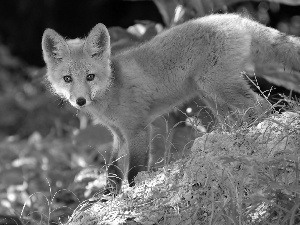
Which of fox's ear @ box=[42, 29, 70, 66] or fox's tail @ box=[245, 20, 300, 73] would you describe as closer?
fox's tail @ box=[245, 20, 300, 73]

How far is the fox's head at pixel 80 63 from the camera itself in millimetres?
4281

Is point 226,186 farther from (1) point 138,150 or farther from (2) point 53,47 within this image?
(2) point 53,47

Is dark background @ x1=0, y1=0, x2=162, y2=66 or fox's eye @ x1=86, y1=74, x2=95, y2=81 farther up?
fox's eye @ x1=86, y1=74, x2=95, y2=81

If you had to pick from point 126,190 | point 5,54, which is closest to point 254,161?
point 126,190

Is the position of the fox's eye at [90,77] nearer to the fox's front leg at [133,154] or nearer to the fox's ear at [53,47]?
the fox's ear at [53,47]

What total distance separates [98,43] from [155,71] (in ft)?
1.53

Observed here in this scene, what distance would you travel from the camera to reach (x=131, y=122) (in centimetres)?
430

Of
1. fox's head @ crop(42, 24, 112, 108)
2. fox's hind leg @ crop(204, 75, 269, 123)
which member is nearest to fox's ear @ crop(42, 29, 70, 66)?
fox's head @ crop(42, 24, 112, 108)

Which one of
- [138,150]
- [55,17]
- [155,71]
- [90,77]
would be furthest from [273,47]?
[55,17]

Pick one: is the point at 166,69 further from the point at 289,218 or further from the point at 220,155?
the point at 289,218

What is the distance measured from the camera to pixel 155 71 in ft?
14.6

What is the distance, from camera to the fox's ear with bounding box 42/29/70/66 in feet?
14.5

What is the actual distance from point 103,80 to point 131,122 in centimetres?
37

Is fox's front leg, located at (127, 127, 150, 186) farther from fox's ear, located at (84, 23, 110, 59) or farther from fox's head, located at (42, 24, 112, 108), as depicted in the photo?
fox's ear, located at (84, 23, 110, 59)
